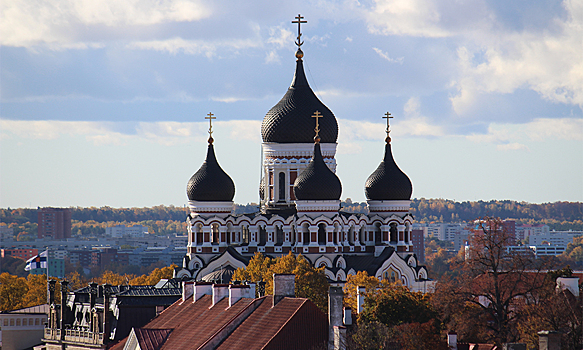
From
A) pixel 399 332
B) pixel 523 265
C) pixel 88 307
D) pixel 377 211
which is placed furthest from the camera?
pixel 377 211

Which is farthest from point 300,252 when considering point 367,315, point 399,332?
point 399,332

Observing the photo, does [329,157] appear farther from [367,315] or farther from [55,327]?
[367,315]

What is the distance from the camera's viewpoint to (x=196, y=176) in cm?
8025

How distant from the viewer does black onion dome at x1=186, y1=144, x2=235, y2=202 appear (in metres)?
79.6

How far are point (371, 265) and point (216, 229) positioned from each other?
982 cm

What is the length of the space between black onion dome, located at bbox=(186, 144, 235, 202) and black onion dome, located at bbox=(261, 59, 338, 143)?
12.6ft

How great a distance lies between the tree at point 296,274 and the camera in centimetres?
6378

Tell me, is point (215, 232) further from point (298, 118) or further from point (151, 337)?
point (151, 337)

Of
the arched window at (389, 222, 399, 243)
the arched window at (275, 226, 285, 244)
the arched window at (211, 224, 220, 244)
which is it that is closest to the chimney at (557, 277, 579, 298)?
the arched window at (275, 226, 285, 244)

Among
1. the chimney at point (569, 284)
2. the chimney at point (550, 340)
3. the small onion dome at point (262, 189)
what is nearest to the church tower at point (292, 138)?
the small onion dome at point (262, 189)

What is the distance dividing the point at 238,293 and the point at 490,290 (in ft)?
29.7

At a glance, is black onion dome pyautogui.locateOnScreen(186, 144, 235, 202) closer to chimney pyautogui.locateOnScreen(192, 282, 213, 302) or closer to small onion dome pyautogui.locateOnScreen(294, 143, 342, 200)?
small onion dome pyautogui.locateOnScreen(294, 143, 342, 200)

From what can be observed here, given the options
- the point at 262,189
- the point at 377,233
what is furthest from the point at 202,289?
the point at 262,189

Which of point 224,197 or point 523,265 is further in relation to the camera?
point 224,197
